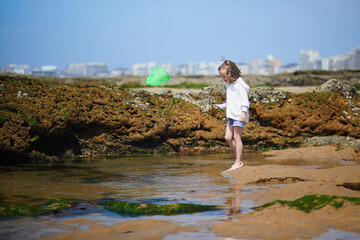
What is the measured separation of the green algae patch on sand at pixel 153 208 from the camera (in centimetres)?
466

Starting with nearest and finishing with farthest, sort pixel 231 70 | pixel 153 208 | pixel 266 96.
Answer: pixel 153 208, pixel 231 70, pixel 266 96

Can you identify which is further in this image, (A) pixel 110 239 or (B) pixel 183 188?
(B) pixel 183 188

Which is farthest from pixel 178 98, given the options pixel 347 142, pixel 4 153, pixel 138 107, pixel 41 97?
pixel 4 153

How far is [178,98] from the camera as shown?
46.3ft

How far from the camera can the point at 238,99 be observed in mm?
8234

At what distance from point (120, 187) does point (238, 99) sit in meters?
3.16

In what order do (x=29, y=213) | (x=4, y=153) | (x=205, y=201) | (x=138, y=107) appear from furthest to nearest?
(x=138, y=107)
(x=4, y=153)
(x=205, y=201)
(x=29, y=213)

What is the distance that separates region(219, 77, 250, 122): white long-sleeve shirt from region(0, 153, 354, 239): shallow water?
1.22m

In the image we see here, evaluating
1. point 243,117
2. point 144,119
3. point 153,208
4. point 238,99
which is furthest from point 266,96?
point 153,208

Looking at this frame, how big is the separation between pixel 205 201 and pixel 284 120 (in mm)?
8301

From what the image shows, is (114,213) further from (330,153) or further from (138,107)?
(138,107)

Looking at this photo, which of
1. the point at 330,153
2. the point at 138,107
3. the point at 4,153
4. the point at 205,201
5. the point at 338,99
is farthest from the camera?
the point at 338,99

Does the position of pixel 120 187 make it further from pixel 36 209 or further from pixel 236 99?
pixel 236 99

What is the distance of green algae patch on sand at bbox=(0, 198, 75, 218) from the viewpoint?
449cm
